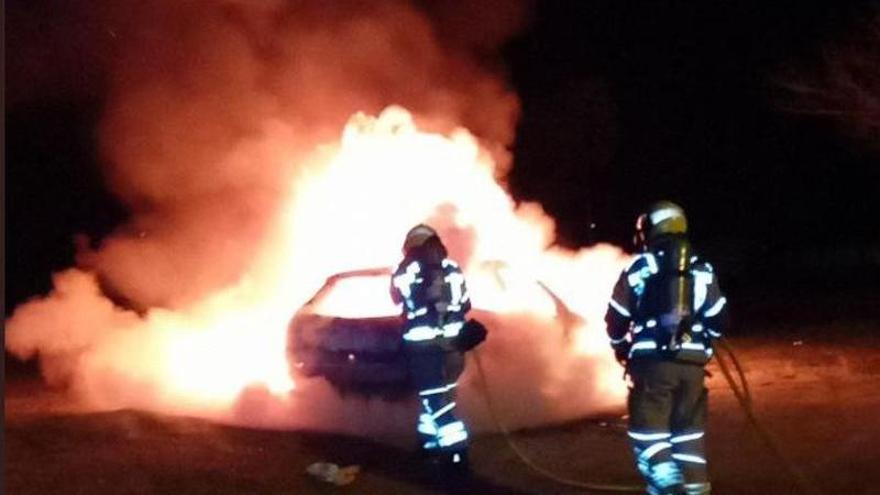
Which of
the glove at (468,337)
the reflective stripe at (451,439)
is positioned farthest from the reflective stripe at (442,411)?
the glove at (468,337)

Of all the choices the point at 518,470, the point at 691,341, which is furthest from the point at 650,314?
the point at 518,470

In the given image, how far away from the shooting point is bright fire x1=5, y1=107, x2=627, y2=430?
47.3ft

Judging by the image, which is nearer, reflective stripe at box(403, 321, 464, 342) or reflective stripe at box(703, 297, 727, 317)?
reflective stripe at box(703, 297, 727, 317)

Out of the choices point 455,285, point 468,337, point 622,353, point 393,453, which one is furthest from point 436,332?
point 622,353

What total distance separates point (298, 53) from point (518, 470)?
27.9 feet

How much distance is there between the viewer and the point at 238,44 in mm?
18078

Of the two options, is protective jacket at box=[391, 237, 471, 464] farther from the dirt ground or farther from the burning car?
the burning car

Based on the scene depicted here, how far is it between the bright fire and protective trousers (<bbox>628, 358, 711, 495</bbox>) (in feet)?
17.2

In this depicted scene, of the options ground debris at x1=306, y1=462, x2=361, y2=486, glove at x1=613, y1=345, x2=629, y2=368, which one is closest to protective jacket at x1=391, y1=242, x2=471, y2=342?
ground debris at x1=306, y1=462, x2=361, y2=486

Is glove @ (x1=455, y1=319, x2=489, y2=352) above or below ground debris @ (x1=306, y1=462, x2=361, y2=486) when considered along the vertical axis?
above

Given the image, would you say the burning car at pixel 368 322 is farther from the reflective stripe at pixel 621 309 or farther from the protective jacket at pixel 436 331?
the reflective stripe at pixel 621 309

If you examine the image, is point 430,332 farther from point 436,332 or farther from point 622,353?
point 622,353

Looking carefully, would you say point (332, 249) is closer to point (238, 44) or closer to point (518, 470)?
point (238, 44)

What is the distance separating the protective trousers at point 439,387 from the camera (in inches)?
412
